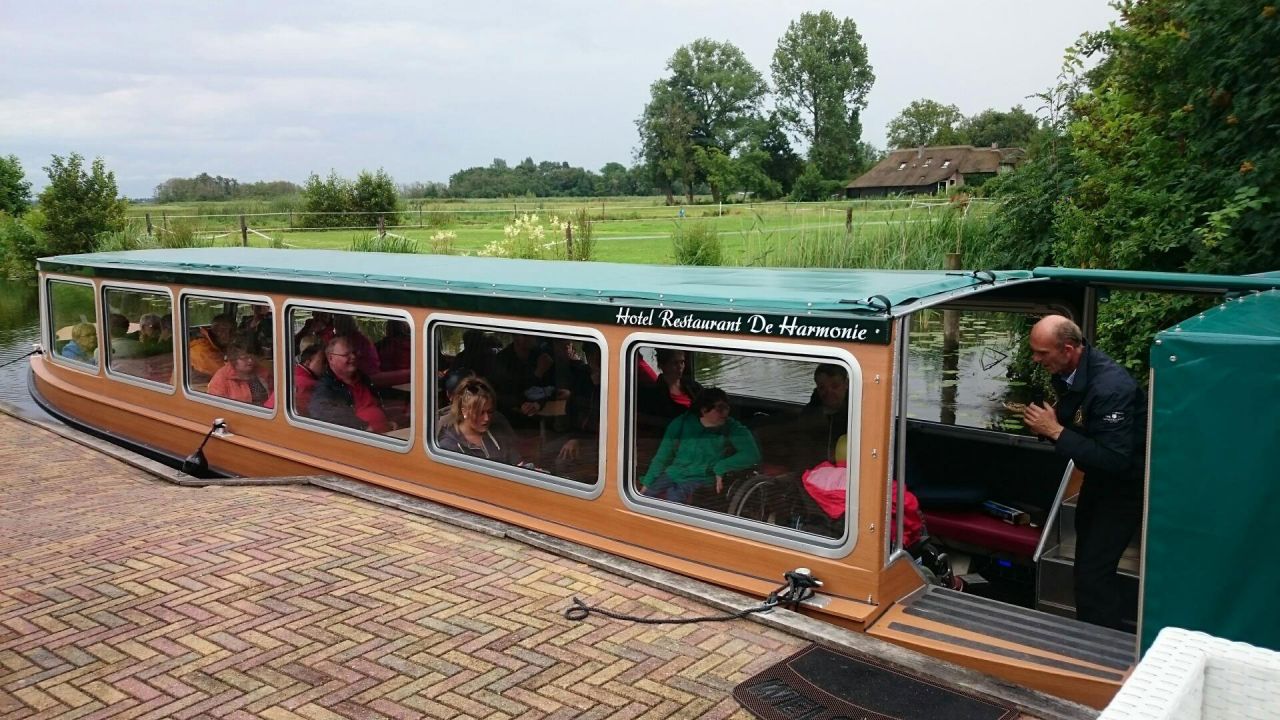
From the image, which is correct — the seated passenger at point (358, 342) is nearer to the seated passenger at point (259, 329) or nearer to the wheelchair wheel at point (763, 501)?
the seated passenger at point (259, 329)

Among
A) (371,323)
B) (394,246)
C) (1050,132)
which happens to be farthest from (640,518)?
(394,246)

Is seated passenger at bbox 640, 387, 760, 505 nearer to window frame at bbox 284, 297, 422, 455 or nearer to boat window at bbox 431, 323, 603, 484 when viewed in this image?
boat window at bbox 431, 323, 603, 484

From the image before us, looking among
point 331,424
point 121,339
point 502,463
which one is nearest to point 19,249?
point 121,339

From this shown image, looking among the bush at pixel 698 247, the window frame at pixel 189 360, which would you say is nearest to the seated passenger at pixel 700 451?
the window frame at pixel 189 360

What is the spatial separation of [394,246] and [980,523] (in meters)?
17.0

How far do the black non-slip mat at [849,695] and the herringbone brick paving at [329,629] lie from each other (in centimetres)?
11

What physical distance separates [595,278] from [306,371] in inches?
104

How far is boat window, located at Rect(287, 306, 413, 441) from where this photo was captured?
271 inches

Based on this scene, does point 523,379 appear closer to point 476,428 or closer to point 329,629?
point 476,428

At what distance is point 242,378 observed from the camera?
8.10m

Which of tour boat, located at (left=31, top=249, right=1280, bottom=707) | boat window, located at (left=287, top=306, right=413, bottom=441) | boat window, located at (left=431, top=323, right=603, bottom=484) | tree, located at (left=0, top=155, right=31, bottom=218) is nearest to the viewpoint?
tour boat, located at (left=31, top=249, right=1280, bottom=707)

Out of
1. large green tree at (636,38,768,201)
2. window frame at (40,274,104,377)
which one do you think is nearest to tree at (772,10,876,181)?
large green tree at (636,38,768,201)

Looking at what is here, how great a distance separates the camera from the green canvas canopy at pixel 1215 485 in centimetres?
346

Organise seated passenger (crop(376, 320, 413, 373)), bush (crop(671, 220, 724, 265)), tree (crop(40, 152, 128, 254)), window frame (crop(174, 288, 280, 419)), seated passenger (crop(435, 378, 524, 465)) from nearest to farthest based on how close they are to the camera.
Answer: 1. seated passenger (crop(435, 378, 524, 465))
2. seated passenger (crop(376, 320, 413, 373))
3. window frame (crop(174, 288, 280, 419))
4. bush (crop(671, 220, 724, 265))
5. tree (crop(40, 152, 128, 254))
